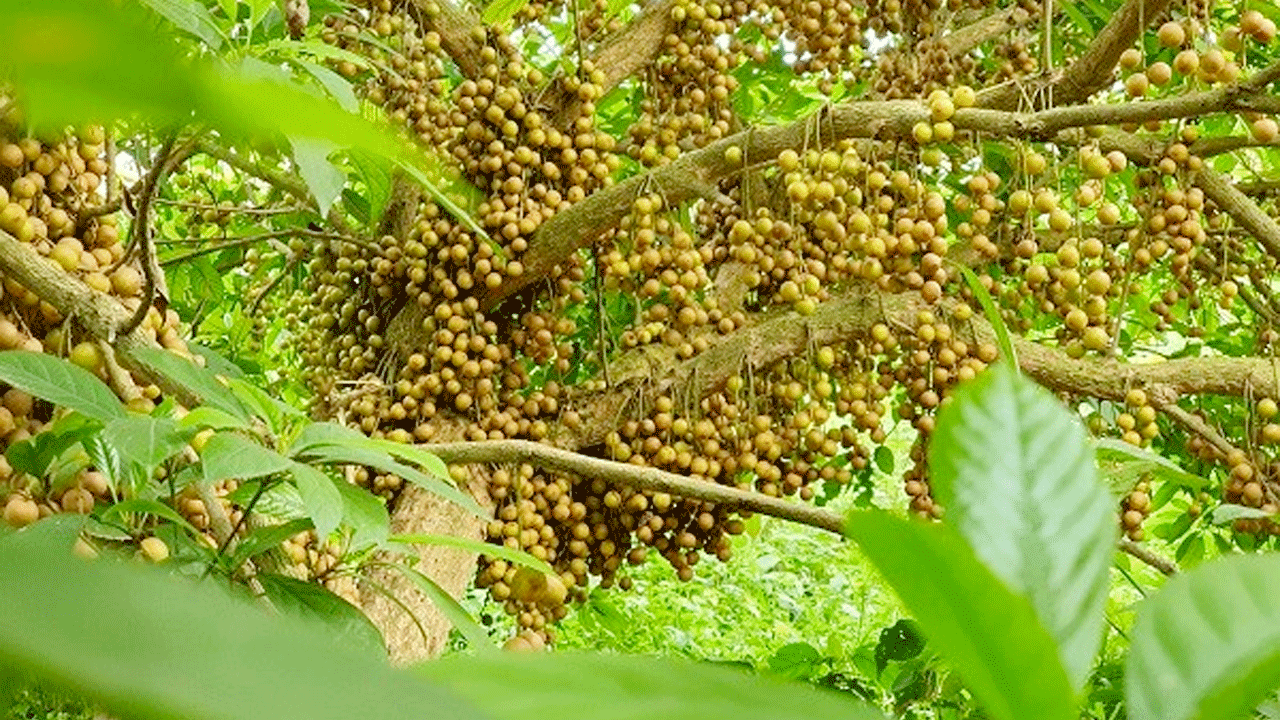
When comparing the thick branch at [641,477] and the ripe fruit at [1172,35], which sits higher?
the ripe fruit at [1172,35]

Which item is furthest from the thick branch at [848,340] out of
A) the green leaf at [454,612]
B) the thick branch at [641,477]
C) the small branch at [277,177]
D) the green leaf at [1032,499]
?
the green leaf at [1032,499]

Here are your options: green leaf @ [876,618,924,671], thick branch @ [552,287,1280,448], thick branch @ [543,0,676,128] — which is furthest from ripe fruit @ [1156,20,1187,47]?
thick branch @ [543,0,676,128]

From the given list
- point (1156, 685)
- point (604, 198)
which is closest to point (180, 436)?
point (1156, 685)

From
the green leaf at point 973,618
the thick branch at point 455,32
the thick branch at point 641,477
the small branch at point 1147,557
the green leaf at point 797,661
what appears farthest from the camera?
the thick branch at point 455,32

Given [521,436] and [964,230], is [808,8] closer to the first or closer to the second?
[964,230]

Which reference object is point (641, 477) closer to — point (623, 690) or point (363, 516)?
point (363, 516)

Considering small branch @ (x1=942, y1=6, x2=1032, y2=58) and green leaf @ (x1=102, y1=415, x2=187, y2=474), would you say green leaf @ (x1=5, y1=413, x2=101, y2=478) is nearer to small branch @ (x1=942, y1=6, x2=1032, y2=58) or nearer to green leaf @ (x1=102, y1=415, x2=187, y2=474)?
green leaf @ (x1=102, y1=415, x2=187, y2=474)

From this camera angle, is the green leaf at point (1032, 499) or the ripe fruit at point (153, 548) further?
the ripe fruit at point (153, 548)

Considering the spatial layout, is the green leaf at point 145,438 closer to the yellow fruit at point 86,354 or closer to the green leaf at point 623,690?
the yellow fruit at point 86,354
